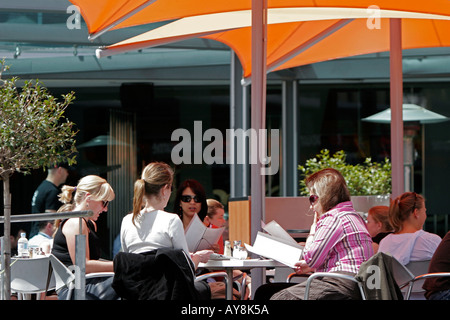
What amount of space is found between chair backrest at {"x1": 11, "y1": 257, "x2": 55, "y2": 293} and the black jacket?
0.97 metres

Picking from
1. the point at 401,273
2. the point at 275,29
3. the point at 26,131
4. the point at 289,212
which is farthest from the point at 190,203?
the point at 275,29

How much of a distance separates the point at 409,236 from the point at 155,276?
6.07 ft

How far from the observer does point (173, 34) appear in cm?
767

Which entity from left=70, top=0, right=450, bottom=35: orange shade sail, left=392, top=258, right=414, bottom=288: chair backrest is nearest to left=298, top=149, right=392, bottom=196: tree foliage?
left=70, top=0, right=450, bottom=35: orange shade sail

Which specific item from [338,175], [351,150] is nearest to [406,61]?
[351,150]

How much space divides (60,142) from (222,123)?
26.5 ft

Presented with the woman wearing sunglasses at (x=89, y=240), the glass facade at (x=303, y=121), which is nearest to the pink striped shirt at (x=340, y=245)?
the woman wearing sunglasses at (x=89, y=240)

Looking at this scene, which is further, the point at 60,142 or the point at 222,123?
the point at 222,123

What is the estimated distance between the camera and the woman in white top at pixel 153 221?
436 centimetres

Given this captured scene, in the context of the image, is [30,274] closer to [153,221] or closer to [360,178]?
[153,221]

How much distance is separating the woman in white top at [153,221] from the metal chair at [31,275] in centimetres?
80
